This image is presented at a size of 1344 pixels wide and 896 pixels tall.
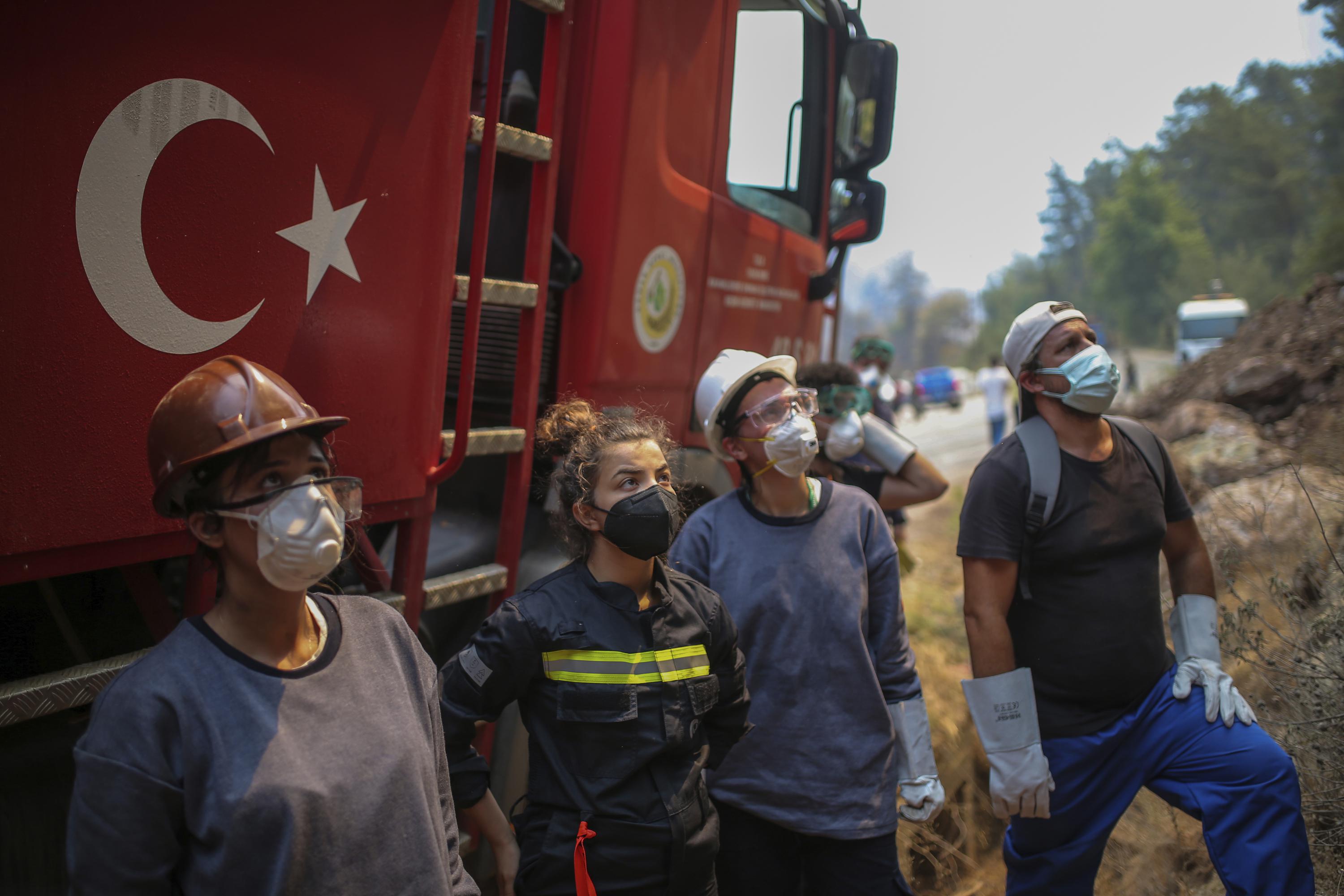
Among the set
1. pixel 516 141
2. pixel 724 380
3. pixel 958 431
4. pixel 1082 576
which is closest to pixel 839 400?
pixel 724 380

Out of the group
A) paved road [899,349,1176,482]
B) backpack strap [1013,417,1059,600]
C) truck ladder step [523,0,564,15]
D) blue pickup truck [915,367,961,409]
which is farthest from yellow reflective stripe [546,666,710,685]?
blue pickup truck [915,367,961,409]

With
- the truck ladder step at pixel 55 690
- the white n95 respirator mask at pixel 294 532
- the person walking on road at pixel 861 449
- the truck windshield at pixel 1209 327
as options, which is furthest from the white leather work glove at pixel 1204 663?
the truck windshield at pixel 1209 327

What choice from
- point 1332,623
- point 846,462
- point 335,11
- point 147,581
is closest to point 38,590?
point 147,581

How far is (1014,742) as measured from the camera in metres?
2.65

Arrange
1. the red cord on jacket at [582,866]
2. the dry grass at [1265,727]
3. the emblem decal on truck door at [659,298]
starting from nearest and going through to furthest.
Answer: the red cord on jacket at [582,866]
the dry grass at [1265,727]
the emblem decal on truck door at [659,298]

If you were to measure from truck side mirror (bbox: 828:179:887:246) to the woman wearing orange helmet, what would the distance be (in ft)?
11.2

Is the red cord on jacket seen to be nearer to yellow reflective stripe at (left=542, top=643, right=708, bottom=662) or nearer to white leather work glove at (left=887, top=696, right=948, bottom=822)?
yellow reflective stripe at (left=542, top=643, right=708, bottom=662)

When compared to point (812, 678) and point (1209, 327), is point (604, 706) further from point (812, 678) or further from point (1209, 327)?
point (1209, 327)

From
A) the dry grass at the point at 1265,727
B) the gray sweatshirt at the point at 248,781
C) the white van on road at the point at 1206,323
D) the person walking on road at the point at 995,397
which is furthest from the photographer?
the white van on road at the point at 1206,323

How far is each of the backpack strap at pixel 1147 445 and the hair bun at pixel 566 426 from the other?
60.7 inches

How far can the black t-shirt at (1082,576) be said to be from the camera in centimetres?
269

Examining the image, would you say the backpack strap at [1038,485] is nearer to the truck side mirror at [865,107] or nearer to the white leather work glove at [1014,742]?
the white leather work glove at [1014,742]

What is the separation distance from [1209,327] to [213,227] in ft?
101

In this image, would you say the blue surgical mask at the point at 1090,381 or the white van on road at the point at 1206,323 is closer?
the blue surgical mask at the point at 1090,381
